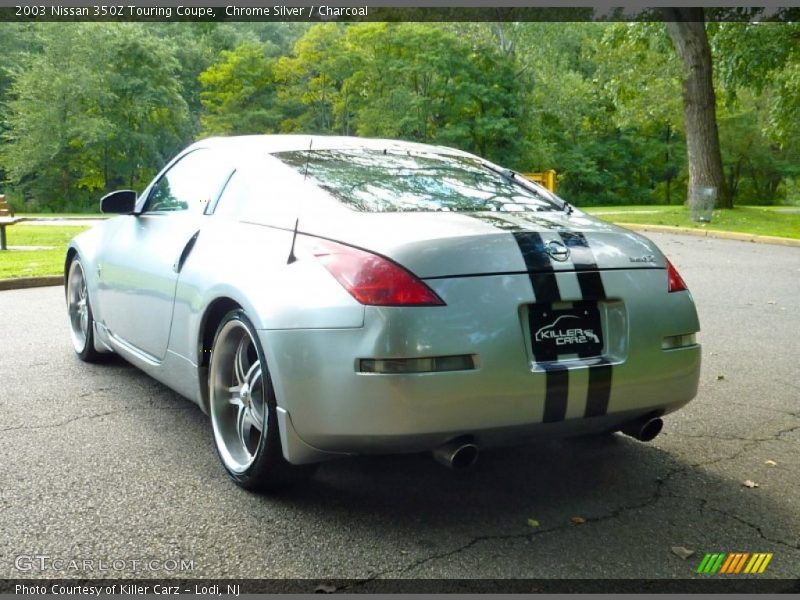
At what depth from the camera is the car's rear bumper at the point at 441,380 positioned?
122 inches

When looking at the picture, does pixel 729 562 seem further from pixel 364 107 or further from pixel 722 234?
pixel 364 107

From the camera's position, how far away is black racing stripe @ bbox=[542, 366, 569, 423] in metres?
3.23

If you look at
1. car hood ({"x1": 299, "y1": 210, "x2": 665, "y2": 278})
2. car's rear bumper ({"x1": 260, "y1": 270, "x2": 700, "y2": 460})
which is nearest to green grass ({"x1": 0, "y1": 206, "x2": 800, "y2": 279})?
car hood ({"x1": 299, "y1": 210, "x2": 665, "y2": 278})

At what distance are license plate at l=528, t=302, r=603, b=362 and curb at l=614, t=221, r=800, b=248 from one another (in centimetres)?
1343

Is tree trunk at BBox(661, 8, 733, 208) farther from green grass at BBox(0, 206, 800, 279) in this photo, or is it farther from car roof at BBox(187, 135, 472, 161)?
car roof at BBox(187, 135, 472, 161)

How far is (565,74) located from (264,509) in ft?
183

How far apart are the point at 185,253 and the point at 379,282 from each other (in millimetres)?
1466

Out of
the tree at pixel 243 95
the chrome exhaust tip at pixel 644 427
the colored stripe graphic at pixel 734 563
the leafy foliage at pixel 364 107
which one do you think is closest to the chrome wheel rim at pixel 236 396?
the chrome exhaust tip at pixel 644 427

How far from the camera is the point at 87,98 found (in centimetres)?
Result: 5378

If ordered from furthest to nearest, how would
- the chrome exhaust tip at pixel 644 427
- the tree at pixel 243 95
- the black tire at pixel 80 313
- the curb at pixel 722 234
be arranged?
1. the tree at pixel 243 95
2. the curb at pixel 722 234
3. the black tire at pixel 80 313
4. the chrome exhaust tip at pixel 644 427

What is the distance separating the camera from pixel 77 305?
6.38m

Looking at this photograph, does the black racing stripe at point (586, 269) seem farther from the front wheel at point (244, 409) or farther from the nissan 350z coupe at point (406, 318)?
the front wheel at point (244, 409)

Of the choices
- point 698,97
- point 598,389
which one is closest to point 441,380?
point 598,389

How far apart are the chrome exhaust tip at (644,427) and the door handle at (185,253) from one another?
2.16 m
